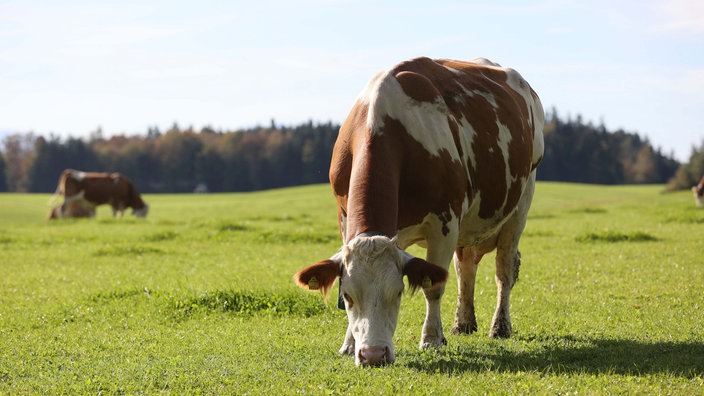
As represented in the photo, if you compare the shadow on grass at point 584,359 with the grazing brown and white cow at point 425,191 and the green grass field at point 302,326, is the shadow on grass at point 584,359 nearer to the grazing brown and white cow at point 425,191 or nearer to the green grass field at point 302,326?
the green grass field at point 302,326

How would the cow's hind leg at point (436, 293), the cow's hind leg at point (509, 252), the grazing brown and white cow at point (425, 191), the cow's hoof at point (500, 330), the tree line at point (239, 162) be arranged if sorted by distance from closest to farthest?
the grazing brown and white cow at point (425, 191) < the cow's hind leg at point (436, 293) < the cow's hoof at point (500, 330) < the cow's hind leg at point (509, 252) < the tree line at point (239, 162)

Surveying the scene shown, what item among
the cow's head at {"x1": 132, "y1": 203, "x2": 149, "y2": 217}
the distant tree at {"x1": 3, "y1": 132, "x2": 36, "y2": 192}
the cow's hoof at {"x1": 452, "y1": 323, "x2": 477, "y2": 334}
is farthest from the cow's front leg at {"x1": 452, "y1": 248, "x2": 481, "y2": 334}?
the distant tree at {"x1": 3, "y1": 132, "x2": 36, "y2": 192}

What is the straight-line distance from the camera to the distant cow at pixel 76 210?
1869 inches

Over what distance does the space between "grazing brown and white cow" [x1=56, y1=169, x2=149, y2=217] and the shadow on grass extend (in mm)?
41353

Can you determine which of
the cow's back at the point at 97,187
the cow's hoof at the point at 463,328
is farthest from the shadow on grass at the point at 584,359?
the cow's back at the point at 97,187

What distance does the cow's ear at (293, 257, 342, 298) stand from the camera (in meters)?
7.88

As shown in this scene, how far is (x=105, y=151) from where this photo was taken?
138 meters

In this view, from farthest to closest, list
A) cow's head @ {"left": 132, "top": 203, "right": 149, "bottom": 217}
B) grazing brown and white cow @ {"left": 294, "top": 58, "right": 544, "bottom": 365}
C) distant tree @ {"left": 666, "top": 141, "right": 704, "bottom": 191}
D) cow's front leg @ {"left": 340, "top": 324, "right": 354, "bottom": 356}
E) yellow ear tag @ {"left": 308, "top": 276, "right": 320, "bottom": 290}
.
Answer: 1. distant tree @ {"left": 666, "top": 141, "right": 704, "bottom": 191}
2. cow's head @ {"left": 132, "top": 203, "right": 149, "bottom": 217}
3. cow's front leg @ {"left": 340, "top": 324, "right": 354, "bottom": 356}
4. yellow ear tag @ {"left": 308, "top": 276, "right": 320, "bottom": 290}
5. grazing brown and white cow @ {"left": 294, "top": 58, "right": 544, "bottom": 365}

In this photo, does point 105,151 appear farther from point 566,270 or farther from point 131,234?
point 566,270

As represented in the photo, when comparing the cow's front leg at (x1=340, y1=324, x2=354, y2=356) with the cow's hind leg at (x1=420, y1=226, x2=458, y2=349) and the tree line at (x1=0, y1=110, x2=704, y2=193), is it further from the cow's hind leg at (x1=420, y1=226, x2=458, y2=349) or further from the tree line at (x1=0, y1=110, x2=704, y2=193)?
the tree line at (x1=0, y1=110, x2=704, y2=193)

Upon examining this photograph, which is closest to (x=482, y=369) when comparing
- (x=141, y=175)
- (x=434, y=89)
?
(x=434, y=89)

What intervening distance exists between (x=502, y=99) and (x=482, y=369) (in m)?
4.31

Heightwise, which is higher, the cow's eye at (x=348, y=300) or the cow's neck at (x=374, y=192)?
the cow's neck at (x=374, y=192)

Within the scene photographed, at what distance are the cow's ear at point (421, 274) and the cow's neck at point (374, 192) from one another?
0.38 m
